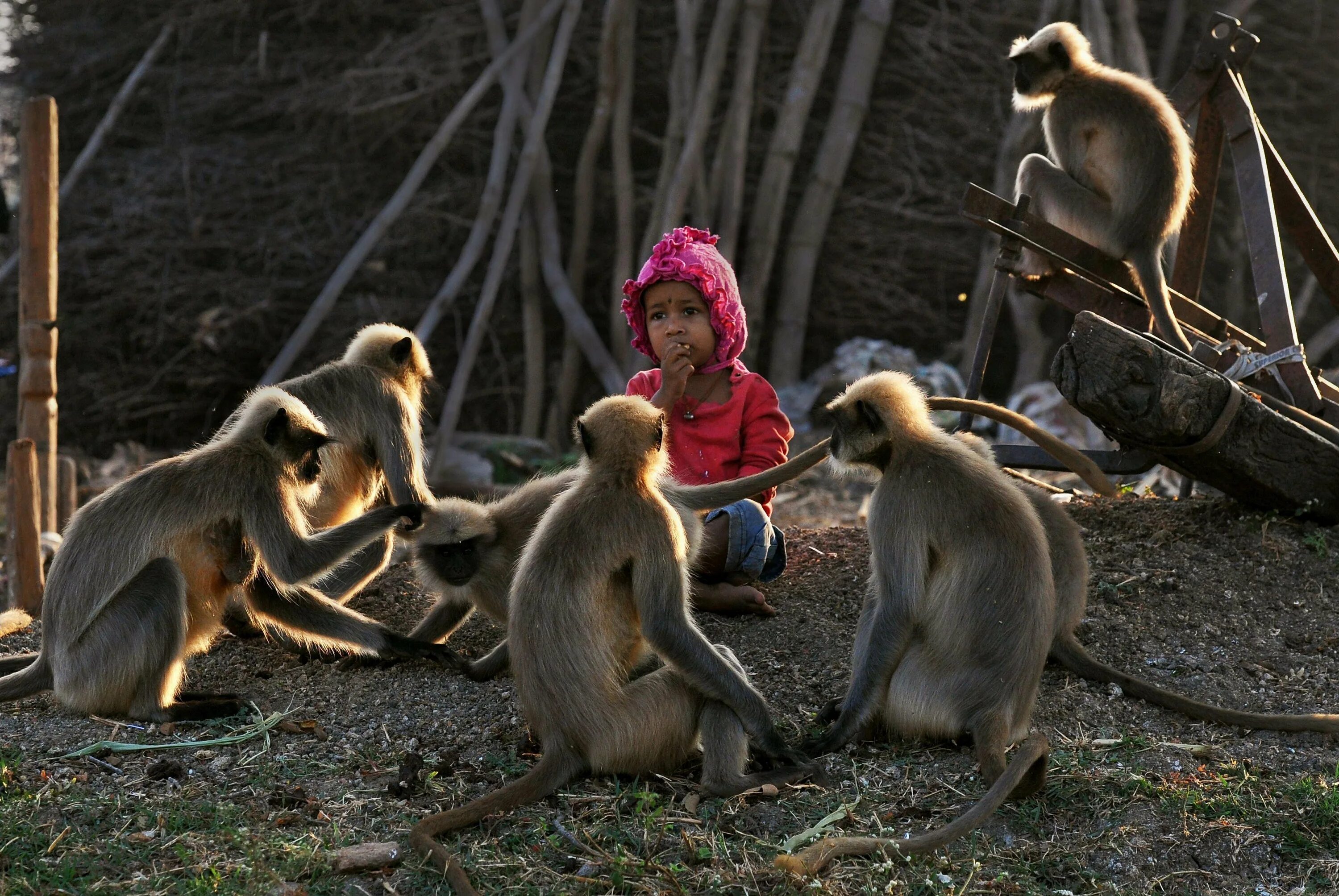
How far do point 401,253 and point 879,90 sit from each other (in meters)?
3.76

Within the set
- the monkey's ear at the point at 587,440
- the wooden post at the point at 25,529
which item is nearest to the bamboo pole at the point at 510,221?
the wooden post at the point at 25,529

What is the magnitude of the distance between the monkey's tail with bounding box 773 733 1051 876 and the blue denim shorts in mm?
1481

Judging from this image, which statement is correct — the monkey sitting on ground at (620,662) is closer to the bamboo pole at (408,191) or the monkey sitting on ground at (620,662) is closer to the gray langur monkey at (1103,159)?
the gray langur monkey at (1103,159)

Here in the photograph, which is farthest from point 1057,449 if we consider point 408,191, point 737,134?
point 408,191

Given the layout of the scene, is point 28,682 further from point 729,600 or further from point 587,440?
point 729,600

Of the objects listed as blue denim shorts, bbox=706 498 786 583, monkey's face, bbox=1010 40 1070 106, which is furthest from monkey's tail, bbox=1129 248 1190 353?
blue denim shorts, bbox=706 498 786 583

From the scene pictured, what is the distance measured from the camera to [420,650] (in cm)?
397

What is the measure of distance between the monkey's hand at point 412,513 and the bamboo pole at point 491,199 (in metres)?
4.23

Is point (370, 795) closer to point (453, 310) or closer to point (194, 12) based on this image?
point (453, 310)

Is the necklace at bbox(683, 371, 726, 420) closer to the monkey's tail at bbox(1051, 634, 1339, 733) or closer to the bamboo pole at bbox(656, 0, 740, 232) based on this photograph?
the monkey's tail at bbox(1051, 634, 1339, 733)

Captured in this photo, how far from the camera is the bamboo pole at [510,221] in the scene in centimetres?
838

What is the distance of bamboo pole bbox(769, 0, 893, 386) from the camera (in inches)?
359

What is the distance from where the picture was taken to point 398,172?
9648 mm

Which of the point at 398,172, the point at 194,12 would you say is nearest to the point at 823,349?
the point at 398,172
